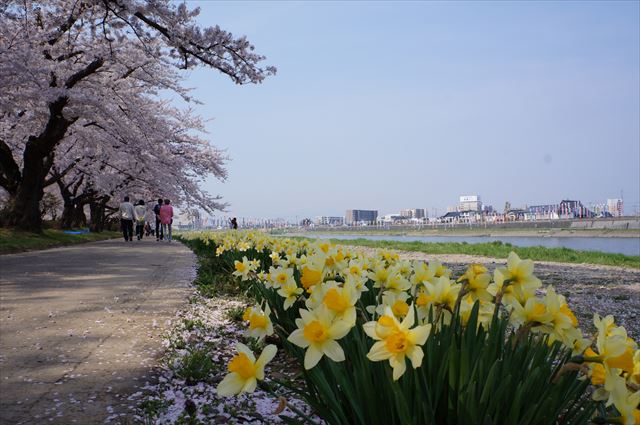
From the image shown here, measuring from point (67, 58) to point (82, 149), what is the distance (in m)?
8.98

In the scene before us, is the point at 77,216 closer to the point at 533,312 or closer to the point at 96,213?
the point at 96,213

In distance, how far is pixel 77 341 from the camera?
3318 mm

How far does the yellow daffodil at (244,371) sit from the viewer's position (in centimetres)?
126

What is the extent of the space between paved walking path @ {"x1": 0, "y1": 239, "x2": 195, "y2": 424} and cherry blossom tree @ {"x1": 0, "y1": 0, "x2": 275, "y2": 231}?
7117 millimetres

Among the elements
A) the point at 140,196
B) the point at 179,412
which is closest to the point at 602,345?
the point at 179,412

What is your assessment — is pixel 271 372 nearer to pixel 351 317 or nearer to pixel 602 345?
pixel 351 317

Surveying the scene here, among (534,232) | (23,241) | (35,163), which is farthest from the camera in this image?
(534,232)

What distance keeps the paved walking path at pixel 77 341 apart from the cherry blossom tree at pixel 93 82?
7.12 m

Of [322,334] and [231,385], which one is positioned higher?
[322,334]

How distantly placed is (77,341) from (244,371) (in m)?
2.60

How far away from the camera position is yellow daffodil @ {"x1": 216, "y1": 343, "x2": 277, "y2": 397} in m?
1.26

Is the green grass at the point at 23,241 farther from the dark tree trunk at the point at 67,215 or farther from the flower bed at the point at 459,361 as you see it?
the dark tree trunk at the point at 67,215

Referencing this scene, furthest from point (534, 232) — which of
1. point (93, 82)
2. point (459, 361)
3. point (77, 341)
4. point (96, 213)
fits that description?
point (459, 361)

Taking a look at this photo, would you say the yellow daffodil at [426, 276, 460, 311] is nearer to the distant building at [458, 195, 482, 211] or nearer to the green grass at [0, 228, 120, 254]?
the green grass at [0, 228, 120, 254]
